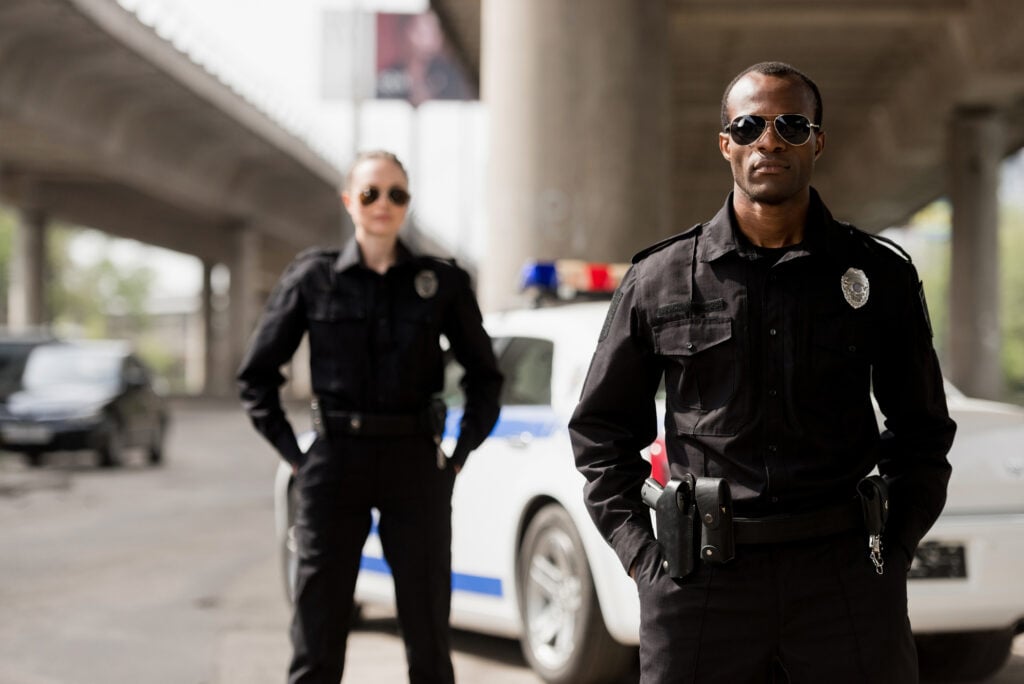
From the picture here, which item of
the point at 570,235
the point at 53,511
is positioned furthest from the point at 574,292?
the point at 53,511

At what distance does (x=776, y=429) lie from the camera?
3.08 m

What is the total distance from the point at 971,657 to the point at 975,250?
3272 centimetres

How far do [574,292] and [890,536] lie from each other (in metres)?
4.69

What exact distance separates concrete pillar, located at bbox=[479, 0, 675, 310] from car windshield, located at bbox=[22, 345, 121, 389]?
28.4 ft

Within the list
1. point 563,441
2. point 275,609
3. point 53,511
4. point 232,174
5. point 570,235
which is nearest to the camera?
point 563,441

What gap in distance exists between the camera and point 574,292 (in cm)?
777

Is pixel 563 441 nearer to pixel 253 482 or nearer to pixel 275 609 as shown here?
pixel 275 609

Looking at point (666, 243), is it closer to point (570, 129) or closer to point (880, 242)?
point (880, 242)

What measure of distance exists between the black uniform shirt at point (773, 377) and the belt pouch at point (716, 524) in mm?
45

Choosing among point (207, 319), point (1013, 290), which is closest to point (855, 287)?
point (207, 319)

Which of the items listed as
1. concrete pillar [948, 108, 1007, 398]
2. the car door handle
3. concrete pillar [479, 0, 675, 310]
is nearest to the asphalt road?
the car door handle

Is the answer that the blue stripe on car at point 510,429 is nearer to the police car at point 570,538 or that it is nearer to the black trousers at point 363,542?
the police car at point 570,538

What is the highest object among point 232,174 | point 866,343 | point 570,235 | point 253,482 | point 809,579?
point 232,174

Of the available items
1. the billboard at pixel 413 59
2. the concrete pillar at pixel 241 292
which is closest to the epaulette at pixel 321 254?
the billboard at pixel 413 59
